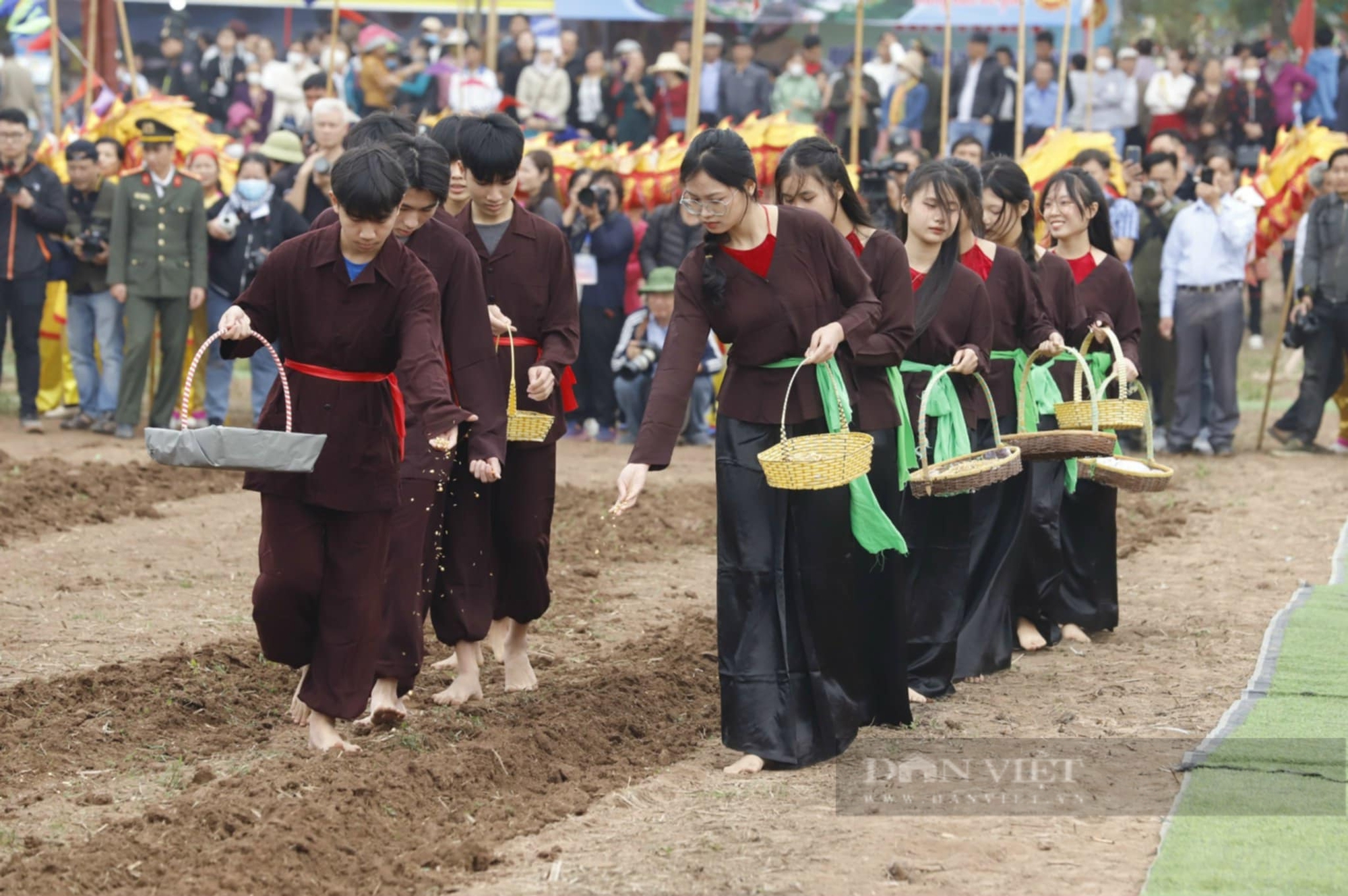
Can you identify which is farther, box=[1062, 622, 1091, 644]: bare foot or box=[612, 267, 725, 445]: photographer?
box=[612, 267, 725, 445]: photographer

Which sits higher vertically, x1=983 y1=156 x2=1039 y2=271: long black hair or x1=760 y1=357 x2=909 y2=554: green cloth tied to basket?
x1=983 y1=156 x2=1039 y2=271: long black hair

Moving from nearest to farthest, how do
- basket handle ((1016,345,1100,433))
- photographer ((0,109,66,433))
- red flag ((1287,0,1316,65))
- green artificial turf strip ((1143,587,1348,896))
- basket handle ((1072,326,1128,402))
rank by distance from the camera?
green artificial turf strip ((1143,587,1348,896))
basket handle ((1016,345,1100,433))
basket handle ((1072,326,1128,402))
photographer ((0,109,66,433))
red flag ((1287,0,1316,65))

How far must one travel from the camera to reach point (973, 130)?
1764cm

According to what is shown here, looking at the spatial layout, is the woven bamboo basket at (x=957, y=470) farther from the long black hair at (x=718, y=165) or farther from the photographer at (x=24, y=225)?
the photographer at (x=24, y=225)

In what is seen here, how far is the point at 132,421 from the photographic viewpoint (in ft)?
43.9

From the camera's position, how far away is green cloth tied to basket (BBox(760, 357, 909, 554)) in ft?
18.5

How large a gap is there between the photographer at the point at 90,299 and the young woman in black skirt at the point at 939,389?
838 centimetres

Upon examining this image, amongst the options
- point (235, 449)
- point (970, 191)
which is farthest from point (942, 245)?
point (235, 449)

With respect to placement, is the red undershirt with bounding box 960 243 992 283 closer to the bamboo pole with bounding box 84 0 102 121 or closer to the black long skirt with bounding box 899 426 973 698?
Answer: the black long skirt with bounding box 899 426 973 698

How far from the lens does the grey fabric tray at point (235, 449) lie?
4.75 m

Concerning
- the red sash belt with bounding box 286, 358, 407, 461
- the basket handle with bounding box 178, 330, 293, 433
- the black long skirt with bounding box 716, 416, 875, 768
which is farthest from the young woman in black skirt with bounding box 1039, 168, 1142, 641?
the basket handle with bounding box 178, 330, 293, 433

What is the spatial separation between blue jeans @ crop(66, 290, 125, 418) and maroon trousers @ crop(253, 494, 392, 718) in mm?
8584

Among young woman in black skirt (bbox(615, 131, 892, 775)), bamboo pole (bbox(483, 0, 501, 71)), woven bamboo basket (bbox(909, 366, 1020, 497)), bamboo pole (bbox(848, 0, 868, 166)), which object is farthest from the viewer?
bamboo pole (bbox(483, 0, 501, 71))

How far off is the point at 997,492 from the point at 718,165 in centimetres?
242
